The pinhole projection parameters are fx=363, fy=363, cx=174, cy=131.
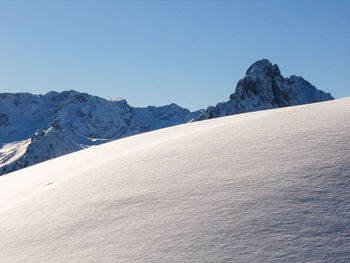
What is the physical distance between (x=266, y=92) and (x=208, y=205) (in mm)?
141849

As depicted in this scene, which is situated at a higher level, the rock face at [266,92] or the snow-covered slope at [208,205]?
the rock face at [266,92]

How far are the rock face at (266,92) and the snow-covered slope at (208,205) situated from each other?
118320 millimetres

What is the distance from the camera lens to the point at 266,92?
140 meters

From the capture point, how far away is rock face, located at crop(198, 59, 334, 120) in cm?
13212

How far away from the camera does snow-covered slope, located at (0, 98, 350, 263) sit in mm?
3234

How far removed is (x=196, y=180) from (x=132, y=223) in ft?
3.72

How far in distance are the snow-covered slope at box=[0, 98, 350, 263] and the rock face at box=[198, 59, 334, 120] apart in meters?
118

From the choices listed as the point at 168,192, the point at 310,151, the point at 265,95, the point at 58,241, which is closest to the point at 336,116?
the point at 310,151

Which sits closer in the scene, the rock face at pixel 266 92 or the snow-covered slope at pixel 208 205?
the snow-covered slope at pixel 208 205

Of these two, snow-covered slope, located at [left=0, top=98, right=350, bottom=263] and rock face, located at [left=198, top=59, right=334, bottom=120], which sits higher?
rock face, located at [left=198, top=59, right=334, bottom=120]

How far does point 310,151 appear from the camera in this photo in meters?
4.89

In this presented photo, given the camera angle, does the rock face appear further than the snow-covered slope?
Yes

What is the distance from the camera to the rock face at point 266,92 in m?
132

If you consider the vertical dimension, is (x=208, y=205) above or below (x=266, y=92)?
below
